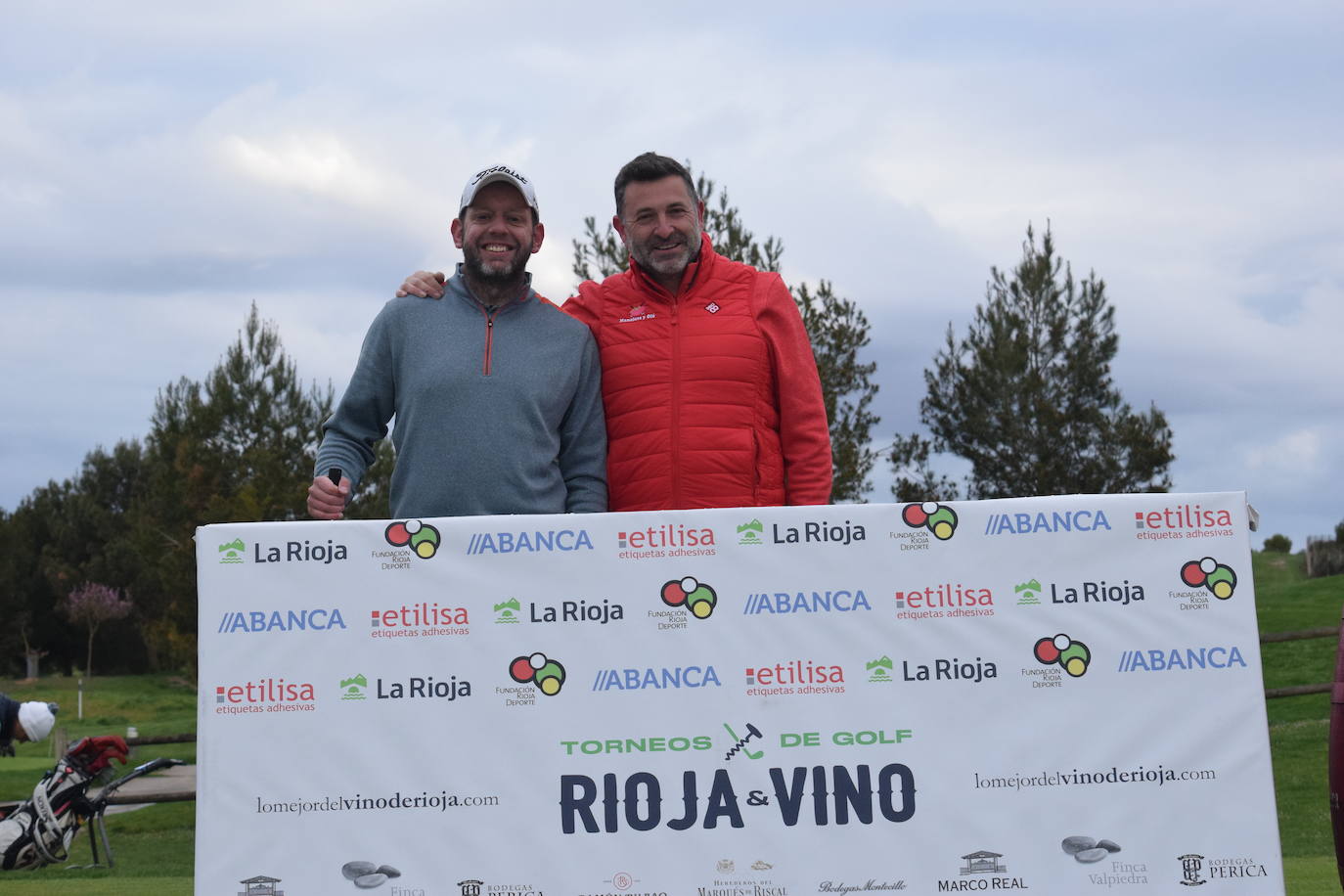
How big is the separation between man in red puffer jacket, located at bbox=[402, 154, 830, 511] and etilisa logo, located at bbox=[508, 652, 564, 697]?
0.75m

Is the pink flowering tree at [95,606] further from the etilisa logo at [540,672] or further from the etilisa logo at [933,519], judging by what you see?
the etilisa logo at [933,519]

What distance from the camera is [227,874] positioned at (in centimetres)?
334

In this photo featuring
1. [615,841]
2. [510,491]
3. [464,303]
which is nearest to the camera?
[615,841]

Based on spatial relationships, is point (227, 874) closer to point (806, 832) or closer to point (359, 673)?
point (359, 673)

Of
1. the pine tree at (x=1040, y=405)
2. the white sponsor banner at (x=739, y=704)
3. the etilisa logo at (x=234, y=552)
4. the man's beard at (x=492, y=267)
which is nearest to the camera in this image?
the white sponsor banner at (x=739, y=704)

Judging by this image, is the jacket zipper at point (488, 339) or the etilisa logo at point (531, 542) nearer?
the etilisa logo at point (531, 542)

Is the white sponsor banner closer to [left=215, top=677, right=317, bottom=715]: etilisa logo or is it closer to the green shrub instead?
[left=215, top=677, right=317, bottom=715]: etilisa logo

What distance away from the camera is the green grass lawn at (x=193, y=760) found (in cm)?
737

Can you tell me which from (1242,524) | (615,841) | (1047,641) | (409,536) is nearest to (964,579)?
(1047,641)

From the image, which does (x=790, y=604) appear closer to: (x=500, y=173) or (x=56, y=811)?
(x=500, y=173)

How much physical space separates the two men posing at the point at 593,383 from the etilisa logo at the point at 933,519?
0.66m

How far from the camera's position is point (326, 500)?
382 centimetres

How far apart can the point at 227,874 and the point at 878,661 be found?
1.69m

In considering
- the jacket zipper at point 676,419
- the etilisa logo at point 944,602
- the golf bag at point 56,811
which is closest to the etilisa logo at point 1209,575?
the etilisa logo at point 944,602
